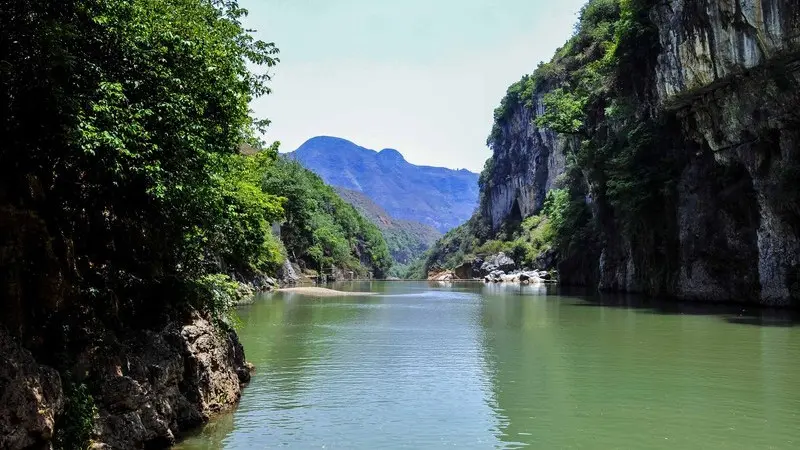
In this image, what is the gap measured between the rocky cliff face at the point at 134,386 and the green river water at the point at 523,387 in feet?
1.80

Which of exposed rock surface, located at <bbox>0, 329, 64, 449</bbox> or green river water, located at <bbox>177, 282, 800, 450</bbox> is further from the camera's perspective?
green river water, located at <bbox>177, 282, 800, 450</bbox>

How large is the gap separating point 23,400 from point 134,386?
6.96 ft

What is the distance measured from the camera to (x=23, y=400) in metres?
6.58

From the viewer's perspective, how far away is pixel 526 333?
2320cm

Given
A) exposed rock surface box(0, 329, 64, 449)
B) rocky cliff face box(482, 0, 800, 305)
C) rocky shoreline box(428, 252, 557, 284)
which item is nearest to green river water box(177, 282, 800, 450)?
exposed rock surface box(0, 329, 64, 449)

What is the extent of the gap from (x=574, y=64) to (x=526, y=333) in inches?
2389

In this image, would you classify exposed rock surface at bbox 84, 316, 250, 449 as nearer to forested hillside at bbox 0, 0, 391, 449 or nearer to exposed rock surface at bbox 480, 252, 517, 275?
forested hillside at bbox 0, 0, 391, 449

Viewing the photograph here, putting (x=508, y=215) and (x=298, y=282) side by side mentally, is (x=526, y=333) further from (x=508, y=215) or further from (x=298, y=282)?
(x=508, y=215)

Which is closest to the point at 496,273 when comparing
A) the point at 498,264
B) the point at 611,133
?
the point at 498,264

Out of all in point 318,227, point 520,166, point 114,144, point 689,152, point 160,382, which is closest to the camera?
point 114,144

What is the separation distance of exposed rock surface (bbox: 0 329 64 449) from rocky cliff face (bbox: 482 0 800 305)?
29.1 metres

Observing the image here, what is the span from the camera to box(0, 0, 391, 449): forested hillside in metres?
7.34

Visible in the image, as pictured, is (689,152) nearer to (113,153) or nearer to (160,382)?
(160,382)

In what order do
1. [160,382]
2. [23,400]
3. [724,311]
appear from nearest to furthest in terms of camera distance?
[23,400] < [160,382] < [724,311]
